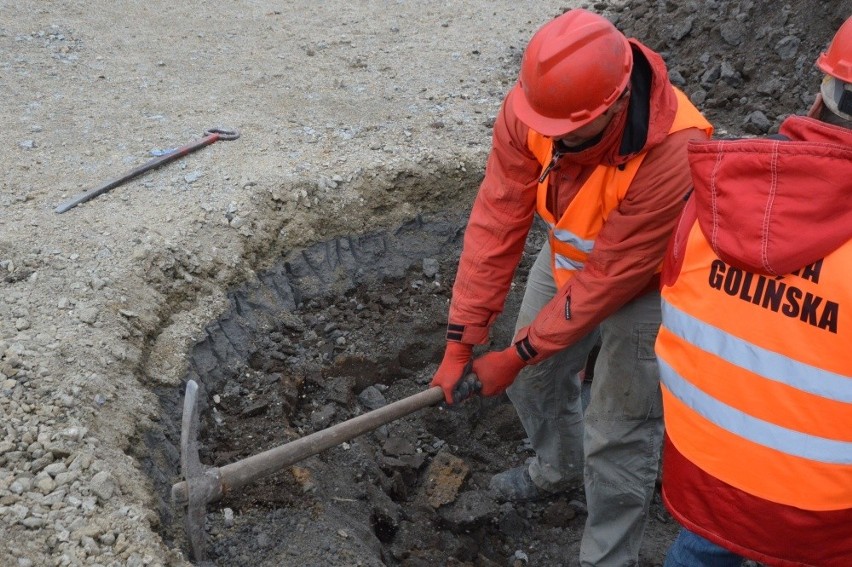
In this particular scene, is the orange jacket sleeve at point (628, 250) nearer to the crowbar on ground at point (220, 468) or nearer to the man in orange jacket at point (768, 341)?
the man in orange jacket at point (768, 341)

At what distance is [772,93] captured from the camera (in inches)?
237

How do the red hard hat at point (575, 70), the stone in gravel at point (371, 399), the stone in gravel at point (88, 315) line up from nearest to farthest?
the red hard hat at point (575, 70), the stone in gravel at point (88, 315), the stone in gravel at point (371, 399)

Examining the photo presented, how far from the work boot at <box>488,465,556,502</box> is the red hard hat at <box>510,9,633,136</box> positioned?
6.66 feet

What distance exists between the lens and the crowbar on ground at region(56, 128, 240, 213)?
14.6ft

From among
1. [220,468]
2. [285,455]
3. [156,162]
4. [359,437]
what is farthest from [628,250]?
[156,162]

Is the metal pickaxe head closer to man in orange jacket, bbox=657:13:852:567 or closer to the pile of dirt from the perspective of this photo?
man in orange jacket, bbox=657:13:852:567

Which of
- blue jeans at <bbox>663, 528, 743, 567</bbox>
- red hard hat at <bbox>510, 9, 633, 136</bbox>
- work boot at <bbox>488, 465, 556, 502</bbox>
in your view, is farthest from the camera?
work boot at <bbox>488, 465, 556, 502</bbox>

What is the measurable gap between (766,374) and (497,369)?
139 centimetres

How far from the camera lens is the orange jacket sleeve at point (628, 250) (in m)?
2.78

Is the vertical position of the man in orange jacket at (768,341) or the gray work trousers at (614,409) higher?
the man in orange jacket at (768,341)

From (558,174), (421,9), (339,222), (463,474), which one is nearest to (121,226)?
A: (339,222)

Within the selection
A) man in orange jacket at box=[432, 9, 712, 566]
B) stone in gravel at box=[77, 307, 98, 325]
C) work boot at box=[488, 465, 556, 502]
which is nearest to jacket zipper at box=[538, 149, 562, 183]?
man in orange jacket at box=[432, 9, 712, 566]

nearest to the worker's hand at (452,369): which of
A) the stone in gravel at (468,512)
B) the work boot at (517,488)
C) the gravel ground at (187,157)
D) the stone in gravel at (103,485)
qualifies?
the stone in gravel at (468,512)

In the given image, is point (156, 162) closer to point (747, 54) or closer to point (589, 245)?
point (589, 245)
